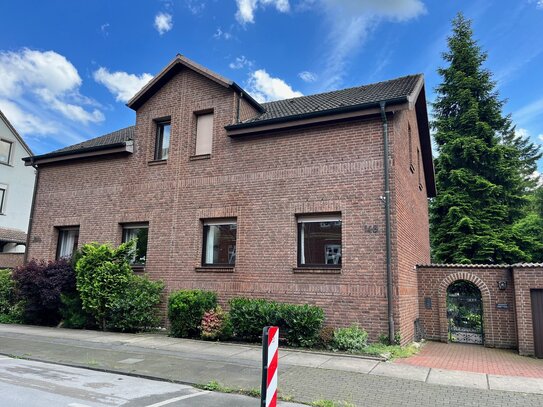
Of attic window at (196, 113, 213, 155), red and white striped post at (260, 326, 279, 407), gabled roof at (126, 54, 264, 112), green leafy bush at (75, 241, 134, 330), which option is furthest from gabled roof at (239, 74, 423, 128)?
red and white striped post at (260, 326, 279, 407)

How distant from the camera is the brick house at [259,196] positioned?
1066 centimetres

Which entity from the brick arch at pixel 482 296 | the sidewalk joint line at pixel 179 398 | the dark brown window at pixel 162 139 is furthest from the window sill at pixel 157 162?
the brick arch at pixel 482 296

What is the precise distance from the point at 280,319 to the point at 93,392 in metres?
5.04

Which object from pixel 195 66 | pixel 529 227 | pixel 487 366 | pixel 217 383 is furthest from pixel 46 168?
pixel 529 227

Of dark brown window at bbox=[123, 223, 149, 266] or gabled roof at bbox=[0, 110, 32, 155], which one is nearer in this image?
dark brown window at bbox=[123, 223, 149, 266]

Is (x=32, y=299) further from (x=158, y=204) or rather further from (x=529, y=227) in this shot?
(x=529, y=227)

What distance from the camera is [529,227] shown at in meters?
24.7

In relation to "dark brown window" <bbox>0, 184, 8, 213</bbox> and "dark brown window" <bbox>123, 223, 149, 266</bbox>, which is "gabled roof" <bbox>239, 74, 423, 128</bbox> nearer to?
"dark brown window" <bbox>123, 223, 149, 266</bbox>

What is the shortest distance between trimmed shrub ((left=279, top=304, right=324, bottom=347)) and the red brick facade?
4982 mm

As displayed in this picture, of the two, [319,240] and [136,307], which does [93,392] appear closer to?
[136,307]

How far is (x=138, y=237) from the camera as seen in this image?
14250 mm

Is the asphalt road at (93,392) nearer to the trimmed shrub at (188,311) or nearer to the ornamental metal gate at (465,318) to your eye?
the trimmed shrub at (188,311)

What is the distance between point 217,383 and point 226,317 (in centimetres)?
450

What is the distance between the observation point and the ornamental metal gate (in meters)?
13.1
